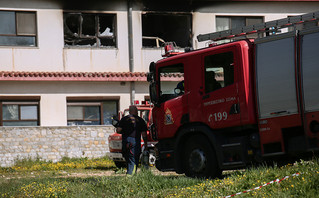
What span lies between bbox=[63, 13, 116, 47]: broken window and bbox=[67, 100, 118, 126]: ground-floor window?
2.70 meters

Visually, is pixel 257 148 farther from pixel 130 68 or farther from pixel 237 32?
pixel 130 68

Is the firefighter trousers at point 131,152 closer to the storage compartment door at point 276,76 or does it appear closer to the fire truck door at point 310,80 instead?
the storage compartment door at point 276,76

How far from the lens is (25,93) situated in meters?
26.7

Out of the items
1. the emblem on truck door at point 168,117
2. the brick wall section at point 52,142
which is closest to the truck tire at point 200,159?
the emblem on truck door at point 168,117

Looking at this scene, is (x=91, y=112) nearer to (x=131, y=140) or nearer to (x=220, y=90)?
(x=131, y=140)

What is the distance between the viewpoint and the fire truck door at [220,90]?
12.8 m

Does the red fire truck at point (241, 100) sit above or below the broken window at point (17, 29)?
below

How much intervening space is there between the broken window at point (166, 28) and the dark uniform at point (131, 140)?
13.9 metres

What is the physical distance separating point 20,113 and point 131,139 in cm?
1296

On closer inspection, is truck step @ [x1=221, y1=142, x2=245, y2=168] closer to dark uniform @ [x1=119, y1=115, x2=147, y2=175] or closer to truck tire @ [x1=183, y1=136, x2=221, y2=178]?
truck tire @ [x1=183, y1=136, x2=221, y2=178]

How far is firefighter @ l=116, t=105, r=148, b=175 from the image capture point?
14953 mm

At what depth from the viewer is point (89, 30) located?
92.6 ft

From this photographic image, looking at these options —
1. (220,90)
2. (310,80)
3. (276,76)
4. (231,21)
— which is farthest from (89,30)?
(310,80)

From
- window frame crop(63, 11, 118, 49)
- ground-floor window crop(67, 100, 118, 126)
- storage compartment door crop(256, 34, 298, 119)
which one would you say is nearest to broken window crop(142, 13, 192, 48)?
window frame crop(63, 11, 118, 49)
